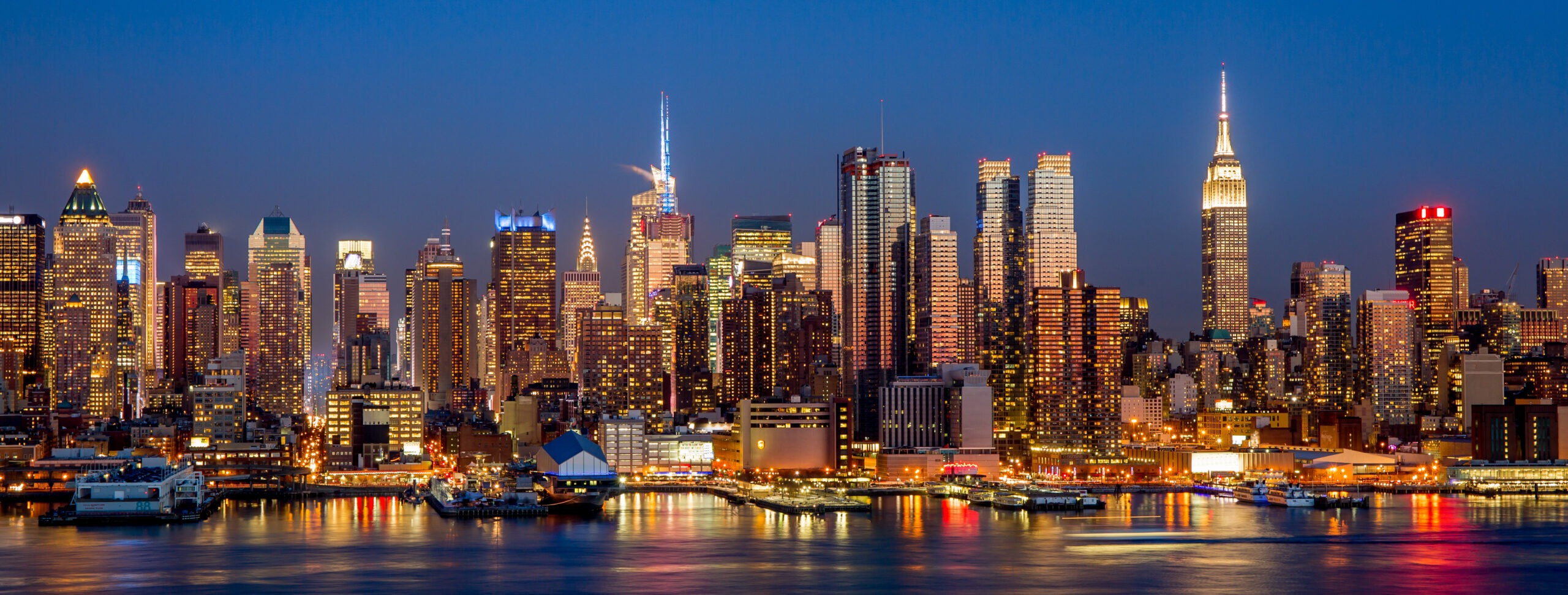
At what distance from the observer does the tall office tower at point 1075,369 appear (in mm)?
127000

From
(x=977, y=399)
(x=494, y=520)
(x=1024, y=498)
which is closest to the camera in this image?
(x=494, y=520)

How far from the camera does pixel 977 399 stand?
419ft

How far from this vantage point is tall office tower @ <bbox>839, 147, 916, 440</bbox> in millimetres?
156000

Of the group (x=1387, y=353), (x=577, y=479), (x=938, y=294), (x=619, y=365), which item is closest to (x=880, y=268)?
(x=938, y=294)

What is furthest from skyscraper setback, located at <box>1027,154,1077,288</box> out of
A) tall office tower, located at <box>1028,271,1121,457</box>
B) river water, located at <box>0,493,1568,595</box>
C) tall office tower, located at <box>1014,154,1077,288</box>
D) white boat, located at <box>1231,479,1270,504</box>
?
river water, located at <box>0,493,1568,595</box>

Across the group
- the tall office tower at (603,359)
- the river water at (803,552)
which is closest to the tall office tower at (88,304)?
the tall office tower at (603,359)

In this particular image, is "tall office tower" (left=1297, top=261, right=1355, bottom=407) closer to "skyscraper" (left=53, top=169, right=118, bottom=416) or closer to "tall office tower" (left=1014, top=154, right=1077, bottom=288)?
"tall office tower" (left=1014, top=154, right=1077, bottom=288)

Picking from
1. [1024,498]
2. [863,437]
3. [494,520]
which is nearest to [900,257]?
[863,437]

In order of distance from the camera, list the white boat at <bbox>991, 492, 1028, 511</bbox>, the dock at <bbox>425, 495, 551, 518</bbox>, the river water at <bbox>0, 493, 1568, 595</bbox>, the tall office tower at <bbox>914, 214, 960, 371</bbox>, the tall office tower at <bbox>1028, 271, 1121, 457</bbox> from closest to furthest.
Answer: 1. the river water at <bbox>0, 493, 1568, 595</bbox>
2. the dock at <bbox>425, 495, 551, 518</bbox>
3. the white boat at <bbox>991, 492, 1028, 511</bbox>
4. the tall office tower at <bbox>1028, 271, 1121, 457</bbox>
5. the tall office tower at <bbox>914, 214, 960, 371</bbox>

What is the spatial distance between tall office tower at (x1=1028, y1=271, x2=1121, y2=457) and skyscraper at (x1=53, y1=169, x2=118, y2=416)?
74.0 meters

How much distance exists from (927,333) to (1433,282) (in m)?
47.7

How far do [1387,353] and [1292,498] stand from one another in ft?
224

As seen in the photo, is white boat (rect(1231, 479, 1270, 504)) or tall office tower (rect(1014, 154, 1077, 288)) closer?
white boat (rect(1231, 479, 1270, 504))

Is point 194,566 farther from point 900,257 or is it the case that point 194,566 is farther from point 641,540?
point 900,257
